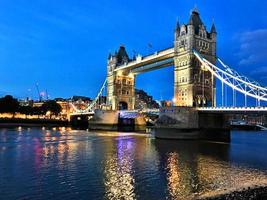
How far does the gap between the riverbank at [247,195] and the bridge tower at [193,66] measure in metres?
36.5

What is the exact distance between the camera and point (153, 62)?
68688mm

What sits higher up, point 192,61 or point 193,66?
point 192,61

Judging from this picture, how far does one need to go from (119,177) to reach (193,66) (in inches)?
1422

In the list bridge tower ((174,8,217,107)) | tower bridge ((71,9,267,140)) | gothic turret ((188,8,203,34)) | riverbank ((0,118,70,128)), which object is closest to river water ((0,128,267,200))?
tower bridge ((71,9,267,140))

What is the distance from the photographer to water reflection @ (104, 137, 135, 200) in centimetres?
1667

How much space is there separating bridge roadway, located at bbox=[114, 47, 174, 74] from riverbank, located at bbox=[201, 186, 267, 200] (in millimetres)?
44936

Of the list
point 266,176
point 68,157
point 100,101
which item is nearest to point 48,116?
point 100,101

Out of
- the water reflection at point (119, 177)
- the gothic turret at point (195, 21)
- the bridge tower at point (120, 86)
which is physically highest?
the gothic turret at point (195, 21)

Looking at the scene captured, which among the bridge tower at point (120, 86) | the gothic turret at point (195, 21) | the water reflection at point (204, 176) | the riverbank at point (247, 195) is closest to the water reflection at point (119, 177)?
the water reflection at point (204, 176)

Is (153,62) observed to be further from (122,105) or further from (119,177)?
(119,177)

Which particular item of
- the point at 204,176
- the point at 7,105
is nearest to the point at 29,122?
the point at 7,105

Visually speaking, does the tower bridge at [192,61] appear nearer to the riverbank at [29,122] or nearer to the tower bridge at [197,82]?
the tower bridge at [197,82]

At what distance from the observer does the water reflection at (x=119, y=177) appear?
16672mm

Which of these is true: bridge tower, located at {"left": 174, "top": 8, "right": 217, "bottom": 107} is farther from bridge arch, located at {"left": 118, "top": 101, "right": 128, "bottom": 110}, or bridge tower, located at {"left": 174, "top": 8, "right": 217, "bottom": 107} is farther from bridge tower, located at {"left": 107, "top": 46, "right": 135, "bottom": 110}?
bridge arch, located at {"left": 118, "top": 101, "right": 128, "bottom": 110}
